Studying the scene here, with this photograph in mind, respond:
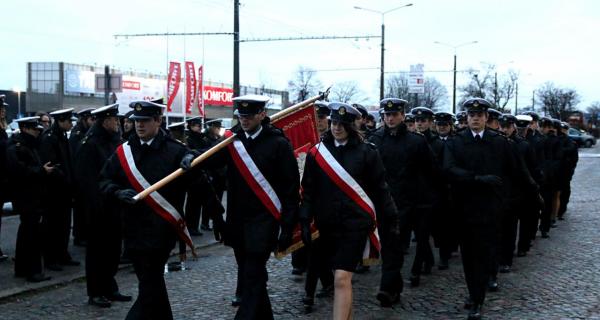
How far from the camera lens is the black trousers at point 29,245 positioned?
27.7 feet

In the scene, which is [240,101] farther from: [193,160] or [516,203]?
[516,203]

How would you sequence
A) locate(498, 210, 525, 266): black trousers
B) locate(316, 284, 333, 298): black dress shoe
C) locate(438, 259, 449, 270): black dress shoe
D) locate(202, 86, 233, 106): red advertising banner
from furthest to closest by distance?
1. locate(202, 86, 233, 106): red advertising banner
2. locate(438, 259, 449, 270): black dress shoe
3. locate(498, 210, 525, 266): black trousers
4. locate(316, 284, 333, 298): black dress shoe

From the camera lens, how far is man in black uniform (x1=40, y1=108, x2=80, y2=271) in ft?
29.5

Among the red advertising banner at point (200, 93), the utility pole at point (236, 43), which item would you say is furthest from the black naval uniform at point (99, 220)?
the red advertising banner at point (200, 93)

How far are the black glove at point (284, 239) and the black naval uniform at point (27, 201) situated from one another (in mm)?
3775

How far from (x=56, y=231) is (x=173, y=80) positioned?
64.7 ft

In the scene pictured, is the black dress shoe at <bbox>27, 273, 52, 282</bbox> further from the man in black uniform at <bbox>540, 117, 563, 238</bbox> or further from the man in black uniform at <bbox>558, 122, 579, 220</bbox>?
the man in black uniform at <bbox>558, 122, 579, 220</bbox>

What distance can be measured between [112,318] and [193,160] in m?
2.05

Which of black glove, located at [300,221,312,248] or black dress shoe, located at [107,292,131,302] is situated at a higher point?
black glove, located at [300,221,312,248]

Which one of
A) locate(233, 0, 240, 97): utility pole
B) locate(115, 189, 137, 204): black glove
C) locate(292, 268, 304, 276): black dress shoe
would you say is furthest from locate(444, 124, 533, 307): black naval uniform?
locate(233, 0, 240, 97): utility pole

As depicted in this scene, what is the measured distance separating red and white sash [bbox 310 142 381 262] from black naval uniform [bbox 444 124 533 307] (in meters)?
1.24

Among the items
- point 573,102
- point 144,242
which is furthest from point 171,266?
point 573,102

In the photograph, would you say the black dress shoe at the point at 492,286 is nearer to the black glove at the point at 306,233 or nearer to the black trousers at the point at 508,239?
the black trousers at the point at 508,239

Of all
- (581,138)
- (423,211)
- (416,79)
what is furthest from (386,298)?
(581,138)
